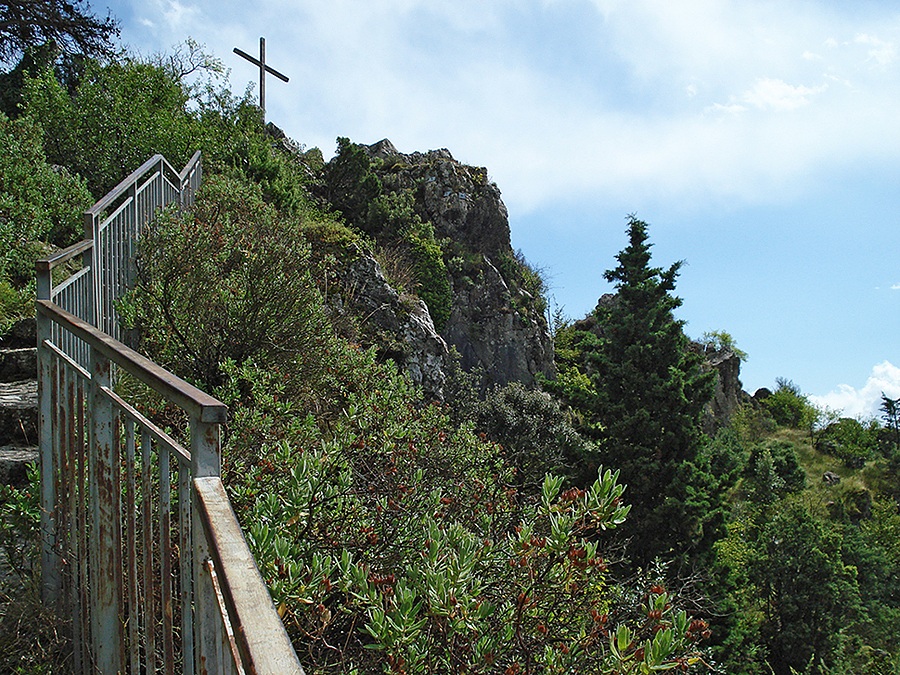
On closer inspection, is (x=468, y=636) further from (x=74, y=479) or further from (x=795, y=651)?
(x=795, y=651)

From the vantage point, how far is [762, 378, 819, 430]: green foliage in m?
48.2

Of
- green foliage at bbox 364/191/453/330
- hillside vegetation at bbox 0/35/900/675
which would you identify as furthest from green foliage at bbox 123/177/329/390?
green foliage at bbox 364/191/453/330

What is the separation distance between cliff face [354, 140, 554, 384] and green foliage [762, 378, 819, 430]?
3251 cm

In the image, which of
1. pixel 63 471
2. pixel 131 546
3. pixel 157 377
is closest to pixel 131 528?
pixel 131 546

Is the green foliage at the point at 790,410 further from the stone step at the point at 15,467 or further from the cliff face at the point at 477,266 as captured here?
the stone step at the point at 15,467

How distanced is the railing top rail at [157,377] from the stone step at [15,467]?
1.49 m

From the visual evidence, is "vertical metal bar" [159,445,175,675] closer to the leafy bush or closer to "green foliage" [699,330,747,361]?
the leafy bush

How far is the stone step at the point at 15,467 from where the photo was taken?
3.78m

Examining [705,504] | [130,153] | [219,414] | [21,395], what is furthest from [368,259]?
[219,414]

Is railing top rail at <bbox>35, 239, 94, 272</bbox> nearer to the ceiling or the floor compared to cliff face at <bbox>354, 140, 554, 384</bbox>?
nearer to the floor

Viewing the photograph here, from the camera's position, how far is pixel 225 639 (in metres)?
1.11

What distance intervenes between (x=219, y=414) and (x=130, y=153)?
10.1m

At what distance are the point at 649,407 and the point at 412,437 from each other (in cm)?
1282

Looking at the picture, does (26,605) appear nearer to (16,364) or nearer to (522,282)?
(16,364)
